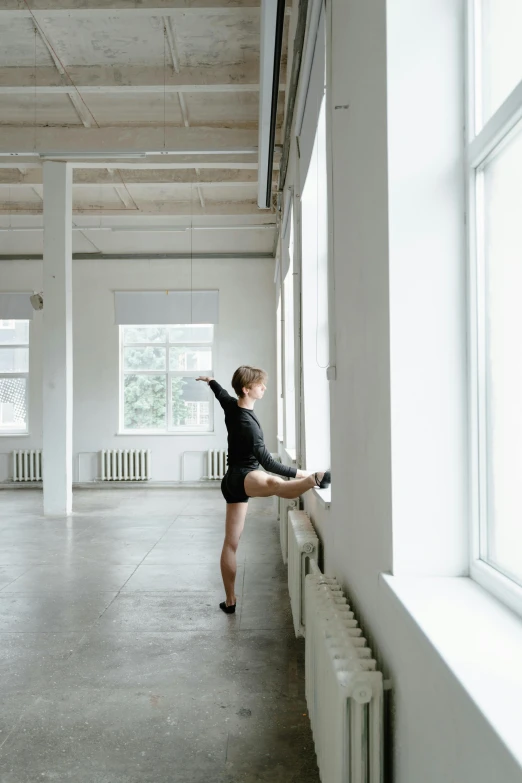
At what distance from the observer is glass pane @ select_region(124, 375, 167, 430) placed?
1144 cm

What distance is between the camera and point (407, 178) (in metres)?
1.57

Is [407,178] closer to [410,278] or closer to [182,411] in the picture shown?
[410,278]

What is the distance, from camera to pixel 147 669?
10.7 ft

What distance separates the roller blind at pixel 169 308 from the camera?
1127 cm

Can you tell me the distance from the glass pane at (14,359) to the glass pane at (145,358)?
1725mm

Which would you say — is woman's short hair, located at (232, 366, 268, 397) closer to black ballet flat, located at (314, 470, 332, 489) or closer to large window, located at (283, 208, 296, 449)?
black ballet flat, located at (314, 470, 332, 489)

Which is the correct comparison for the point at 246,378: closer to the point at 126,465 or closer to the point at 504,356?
the point at 504,356

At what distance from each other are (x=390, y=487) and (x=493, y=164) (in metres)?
0.78

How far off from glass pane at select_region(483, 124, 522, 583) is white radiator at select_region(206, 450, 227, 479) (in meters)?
9.68

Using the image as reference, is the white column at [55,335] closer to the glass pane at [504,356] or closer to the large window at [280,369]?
the large window at [280,369]

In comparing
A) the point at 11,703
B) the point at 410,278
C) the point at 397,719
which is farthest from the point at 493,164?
the point at 11,703

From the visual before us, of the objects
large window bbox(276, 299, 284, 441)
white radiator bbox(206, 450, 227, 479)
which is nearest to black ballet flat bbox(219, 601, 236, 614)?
large window bbox(276, 299, 284, 441)

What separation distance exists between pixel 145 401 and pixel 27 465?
227 cm

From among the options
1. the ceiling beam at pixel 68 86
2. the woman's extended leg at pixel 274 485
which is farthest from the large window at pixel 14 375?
the woman's extended leg at pixel 274 485
